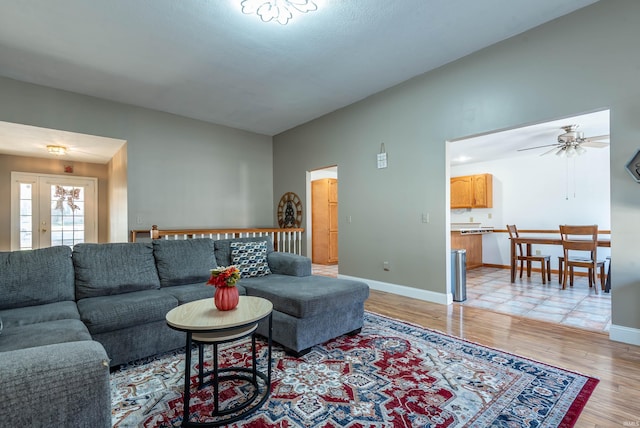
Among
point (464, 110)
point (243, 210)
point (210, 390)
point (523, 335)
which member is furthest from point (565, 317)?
point (243, 210)

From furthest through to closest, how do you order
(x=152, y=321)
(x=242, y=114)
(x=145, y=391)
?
(x=242, y=114) → (x=152, y=321) → (x=145, y=391)

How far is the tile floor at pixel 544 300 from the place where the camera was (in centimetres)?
324

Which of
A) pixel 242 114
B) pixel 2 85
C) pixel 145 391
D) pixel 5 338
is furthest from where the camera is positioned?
pixel 242 114

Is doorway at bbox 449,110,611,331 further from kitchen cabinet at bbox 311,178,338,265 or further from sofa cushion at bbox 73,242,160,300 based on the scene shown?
sofa cushion at bbox 73,242,160,300

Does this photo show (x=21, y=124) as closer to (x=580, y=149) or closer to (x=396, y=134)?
(x=396, y=134)

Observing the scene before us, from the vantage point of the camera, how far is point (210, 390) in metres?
1.92

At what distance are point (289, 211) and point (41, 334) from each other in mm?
4708

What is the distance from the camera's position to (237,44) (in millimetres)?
3236

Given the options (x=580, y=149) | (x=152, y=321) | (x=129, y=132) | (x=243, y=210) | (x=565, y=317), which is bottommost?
(x=565, y=317)

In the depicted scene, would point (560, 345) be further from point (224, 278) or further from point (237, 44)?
point (237, 44)

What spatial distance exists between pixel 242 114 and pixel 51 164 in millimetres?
4893

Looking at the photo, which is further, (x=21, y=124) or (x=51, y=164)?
(x=51, y=164)

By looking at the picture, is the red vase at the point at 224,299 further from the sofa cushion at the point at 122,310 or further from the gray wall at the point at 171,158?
the gray wall at the point at 171,158

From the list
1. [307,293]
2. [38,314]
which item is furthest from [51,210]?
[307,293]
